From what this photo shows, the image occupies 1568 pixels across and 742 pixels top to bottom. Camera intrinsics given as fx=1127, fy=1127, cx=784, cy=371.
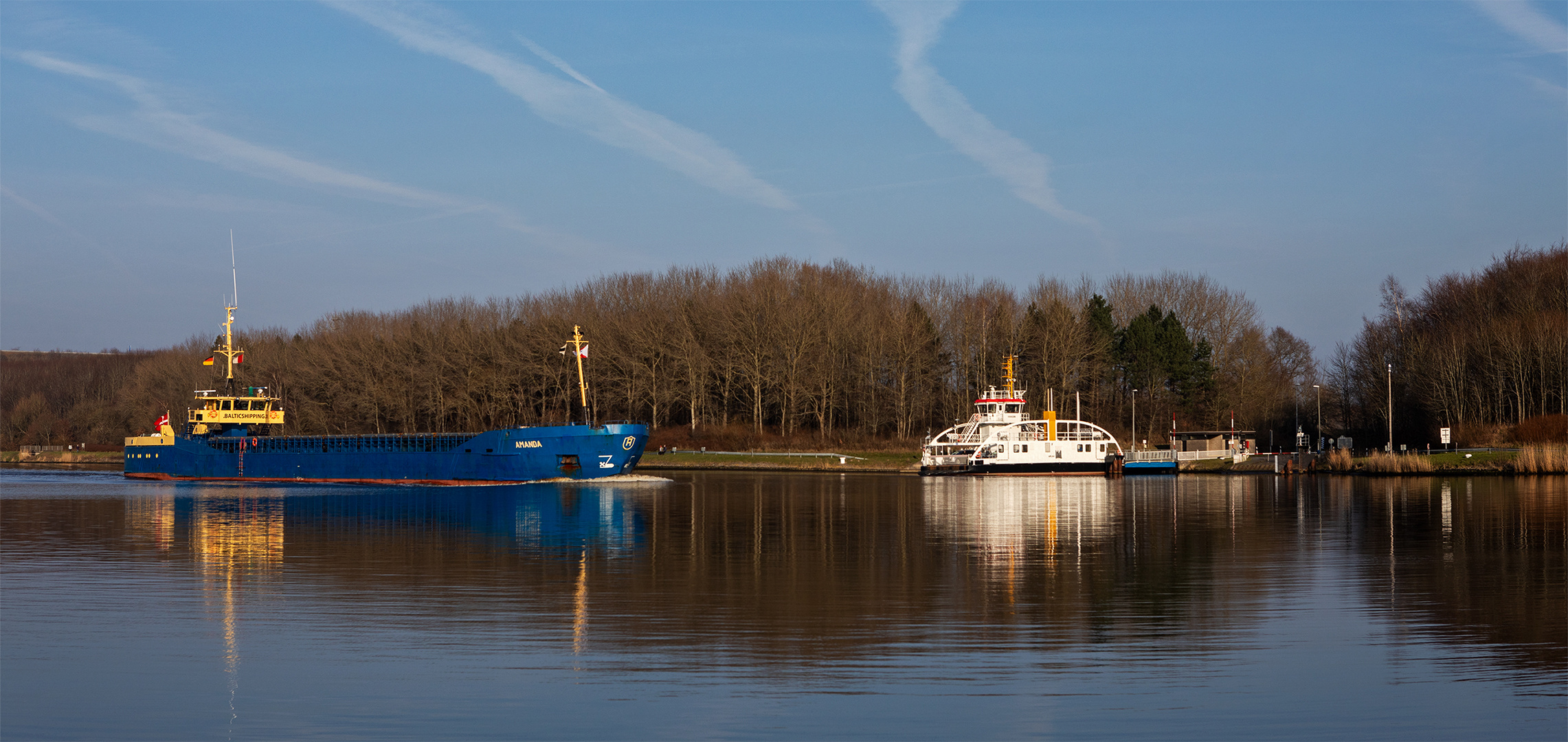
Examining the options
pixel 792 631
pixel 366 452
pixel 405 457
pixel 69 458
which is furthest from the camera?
pixel 69 458

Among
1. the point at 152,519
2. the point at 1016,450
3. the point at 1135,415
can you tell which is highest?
the point at 1135,415

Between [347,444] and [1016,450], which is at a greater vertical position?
[347,444]

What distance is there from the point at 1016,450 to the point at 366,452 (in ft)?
110

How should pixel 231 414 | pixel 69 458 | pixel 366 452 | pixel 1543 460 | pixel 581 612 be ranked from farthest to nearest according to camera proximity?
1. pixel 69 458
2. pixel 231 414
3. pixel 366 452
4. pixel 1543 460
5. pixel 581 612

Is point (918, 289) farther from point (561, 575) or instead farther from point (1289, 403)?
point (561, 575)

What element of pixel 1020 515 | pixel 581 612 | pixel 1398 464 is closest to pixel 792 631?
pixel 581 612

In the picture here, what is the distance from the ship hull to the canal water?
79.7 feet

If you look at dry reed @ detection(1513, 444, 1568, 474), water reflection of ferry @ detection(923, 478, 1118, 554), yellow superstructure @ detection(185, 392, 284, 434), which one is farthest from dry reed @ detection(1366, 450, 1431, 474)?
yellow superstructure @ detection(185, 392, 284, 434)

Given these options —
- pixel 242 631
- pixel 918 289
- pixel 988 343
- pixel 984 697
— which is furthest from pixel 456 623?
pixel 918 289

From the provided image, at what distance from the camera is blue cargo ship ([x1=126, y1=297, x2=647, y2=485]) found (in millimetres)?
51000

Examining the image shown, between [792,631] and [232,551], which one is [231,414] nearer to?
[232,551]

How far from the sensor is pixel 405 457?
55188mm

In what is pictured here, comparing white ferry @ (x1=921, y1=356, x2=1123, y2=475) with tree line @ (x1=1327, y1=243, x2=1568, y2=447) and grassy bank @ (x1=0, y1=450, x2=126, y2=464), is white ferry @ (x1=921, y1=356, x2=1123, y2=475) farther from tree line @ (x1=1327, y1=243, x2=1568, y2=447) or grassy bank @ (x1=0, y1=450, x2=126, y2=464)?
grassy bank @ (x1=0, y1=450, x2=126, y2=464)

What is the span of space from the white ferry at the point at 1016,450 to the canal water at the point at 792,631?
32.0 m
